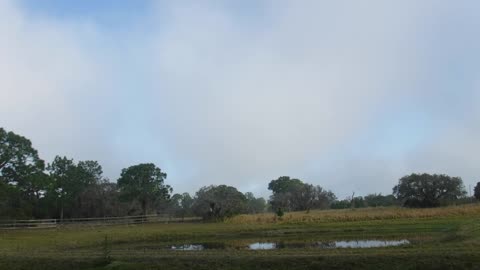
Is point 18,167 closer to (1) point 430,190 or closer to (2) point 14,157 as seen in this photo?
(2) point 14,157

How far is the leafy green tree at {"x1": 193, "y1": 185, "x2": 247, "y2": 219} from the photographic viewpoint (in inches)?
2771

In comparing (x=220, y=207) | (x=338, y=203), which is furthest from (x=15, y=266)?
(x=338, y=203)

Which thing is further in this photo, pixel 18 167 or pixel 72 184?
pixel 72 184

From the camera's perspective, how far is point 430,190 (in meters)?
81.1

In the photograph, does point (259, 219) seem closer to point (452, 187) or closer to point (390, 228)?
point (390, 228)

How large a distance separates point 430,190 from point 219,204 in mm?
34642

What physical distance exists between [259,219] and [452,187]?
3687 cm

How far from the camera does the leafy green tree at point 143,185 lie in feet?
274

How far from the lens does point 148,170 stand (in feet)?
280

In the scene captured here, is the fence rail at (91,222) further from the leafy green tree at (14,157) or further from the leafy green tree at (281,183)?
the leafy green tree at (281,183)

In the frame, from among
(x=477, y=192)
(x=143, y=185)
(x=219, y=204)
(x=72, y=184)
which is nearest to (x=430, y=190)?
(x=477, y=192)

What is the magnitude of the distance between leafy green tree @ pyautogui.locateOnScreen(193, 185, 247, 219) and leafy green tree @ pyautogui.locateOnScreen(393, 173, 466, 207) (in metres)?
28.5

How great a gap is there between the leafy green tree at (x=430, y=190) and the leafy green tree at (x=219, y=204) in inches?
1123

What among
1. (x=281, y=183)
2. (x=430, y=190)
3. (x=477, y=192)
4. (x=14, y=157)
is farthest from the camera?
(x=281, y=183)
